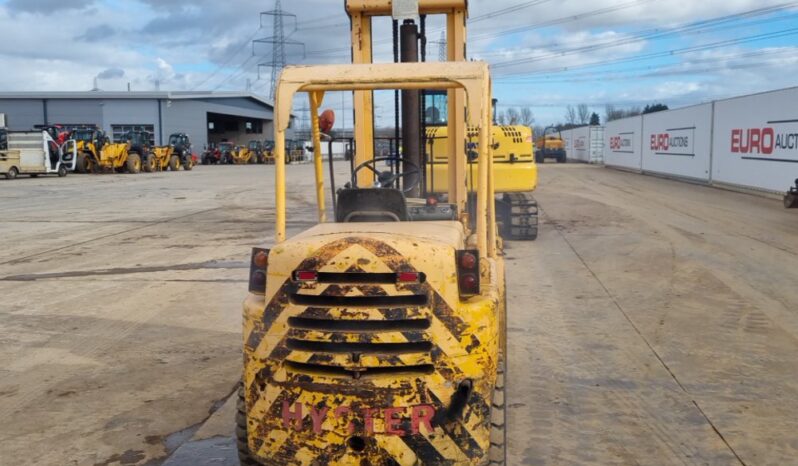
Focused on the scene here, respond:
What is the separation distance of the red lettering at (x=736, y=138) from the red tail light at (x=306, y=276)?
2440 cm

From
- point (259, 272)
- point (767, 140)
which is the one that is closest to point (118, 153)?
point (767, 140)

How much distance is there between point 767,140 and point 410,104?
1937 cm

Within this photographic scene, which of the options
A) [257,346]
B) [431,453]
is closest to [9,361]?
[257,346]

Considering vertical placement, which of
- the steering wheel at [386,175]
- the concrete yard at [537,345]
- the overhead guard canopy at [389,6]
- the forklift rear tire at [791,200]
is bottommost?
the concrete yard at [537,345]

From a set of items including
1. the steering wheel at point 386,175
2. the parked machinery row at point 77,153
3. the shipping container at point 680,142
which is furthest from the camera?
the parked machinery row at point 77,153

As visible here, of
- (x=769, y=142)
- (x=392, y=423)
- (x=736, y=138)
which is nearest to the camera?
(x=392, y=423)

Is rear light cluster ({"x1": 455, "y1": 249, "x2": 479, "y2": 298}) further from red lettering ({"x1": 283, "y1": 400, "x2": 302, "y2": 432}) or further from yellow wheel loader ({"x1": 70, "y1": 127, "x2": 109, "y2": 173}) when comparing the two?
yellow wheel loader ({"x1": 70, "y1": 127, "x2": 109, "y2": 173})

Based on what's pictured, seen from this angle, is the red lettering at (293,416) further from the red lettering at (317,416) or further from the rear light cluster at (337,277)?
the rear light cluster at (337,277)

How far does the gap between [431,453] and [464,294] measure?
77 cm

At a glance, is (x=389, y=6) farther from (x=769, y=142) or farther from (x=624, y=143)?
(x=624, y=143)

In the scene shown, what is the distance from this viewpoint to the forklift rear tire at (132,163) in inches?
1706

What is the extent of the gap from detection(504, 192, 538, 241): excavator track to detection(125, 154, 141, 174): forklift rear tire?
111 feet

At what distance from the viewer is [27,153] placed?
37438 mm

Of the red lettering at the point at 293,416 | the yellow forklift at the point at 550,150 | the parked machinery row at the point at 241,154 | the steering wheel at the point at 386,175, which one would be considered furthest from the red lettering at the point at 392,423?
the parked machinery row at the point at 241,154
